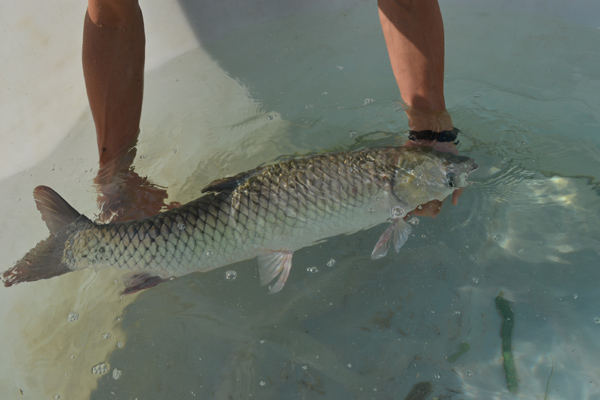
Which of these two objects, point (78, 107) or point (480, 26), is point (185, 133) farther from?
point (480, 26)

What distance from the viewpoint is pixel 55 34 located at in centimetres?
285

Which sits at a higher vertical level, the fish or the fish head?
the fish

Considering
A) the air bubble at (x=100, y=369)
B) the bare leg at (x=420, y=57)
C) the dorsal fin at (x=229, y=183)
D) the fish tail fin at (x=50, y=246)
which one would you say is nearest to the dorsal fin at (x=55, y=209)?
the fish tail fin at (x=50, y=246)

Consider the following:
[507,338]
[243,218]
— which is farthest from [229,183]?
[507,338]

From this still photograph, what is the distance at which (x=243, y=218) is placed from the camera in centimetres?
163

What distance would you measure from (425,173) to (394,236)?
0.89ft

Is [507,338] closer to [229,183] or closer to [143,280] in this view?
[229,183]

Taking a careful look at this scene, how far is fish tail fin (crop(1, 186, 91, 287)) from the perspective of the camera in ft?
5.41

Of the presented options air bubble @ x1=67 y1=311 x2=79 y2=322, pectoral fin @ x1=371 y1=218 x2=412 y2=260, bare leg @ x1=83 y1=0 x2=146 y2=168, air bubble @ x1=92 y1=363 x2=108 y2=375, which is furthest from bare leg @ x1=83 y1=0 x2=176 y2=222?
pectoral fin @ x1=371 y1=218 x2=412 y2=260

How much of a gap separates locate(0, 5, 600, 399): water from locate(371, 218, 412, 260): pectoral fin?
14cm

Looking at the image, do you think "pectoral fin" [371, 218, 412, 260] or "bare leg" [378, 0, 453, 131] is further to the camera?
"bare leg" [378, 0, 453, 131]

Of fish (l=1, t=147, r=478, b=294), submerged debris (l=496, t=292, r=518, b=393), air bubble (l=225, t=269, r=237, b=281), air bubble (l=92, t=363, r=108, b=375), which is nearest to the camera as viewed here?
fish (l=1, t=147, r=478, b=294)

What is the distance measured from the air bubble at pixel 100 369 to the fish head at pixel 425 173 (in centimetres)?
125

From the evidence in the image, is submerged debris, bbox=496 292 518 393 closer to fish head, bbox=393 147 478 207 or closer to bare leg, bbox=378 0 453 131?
fish head, bbox=393 147 478 207
